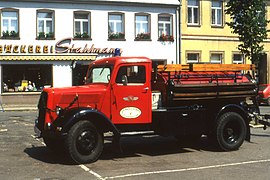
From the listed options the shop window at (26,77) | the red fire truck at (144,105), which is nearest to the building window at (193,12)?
the shop window at (26,77)

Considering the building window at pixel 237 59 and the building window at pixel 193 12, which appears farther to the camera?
the building window at pixel 237 59

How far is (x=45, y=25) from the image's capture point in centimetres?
2791

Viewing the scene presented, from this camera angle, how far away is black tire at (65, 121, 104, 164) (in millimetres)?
8781

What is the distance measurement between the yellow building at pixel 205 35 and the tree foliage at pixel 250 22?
14.0 meters

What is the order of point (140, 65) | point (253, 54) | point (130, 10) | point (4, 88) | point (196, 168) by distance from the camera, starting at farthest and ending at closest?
point (130, 10) < point (4, 88) < point (253, 54) < point (140, 65) < point (196, 168)

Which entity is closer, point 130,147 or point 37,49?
point 130,147

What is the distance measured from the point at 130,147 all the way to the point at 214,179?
150 inches

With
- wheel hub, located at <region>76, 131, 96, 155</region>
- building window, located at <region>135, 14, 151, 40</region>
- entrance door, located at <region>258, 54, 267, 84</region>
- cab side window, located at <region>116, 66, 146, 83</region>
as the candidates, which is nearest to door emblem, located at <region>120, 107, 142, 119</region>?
cab side window, located at <region>116, 66, 146, 83</region>

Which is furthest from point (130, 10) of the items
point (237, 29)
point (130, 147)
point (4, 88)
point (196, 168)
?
point (196, 168)

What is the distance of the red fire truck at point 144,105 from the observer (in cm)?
903

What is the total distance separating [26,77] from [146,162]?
799 inches

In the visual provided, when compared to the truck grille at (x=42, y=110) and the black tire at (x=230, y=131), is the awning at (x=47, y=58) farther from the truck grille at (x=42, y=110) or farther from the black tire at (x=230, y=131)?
the black tire at (x=230, y=131)

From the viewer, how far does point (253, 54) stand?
54.7 ft

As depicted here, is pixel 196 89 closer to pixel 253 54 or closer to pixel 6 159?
pixel 6 159
